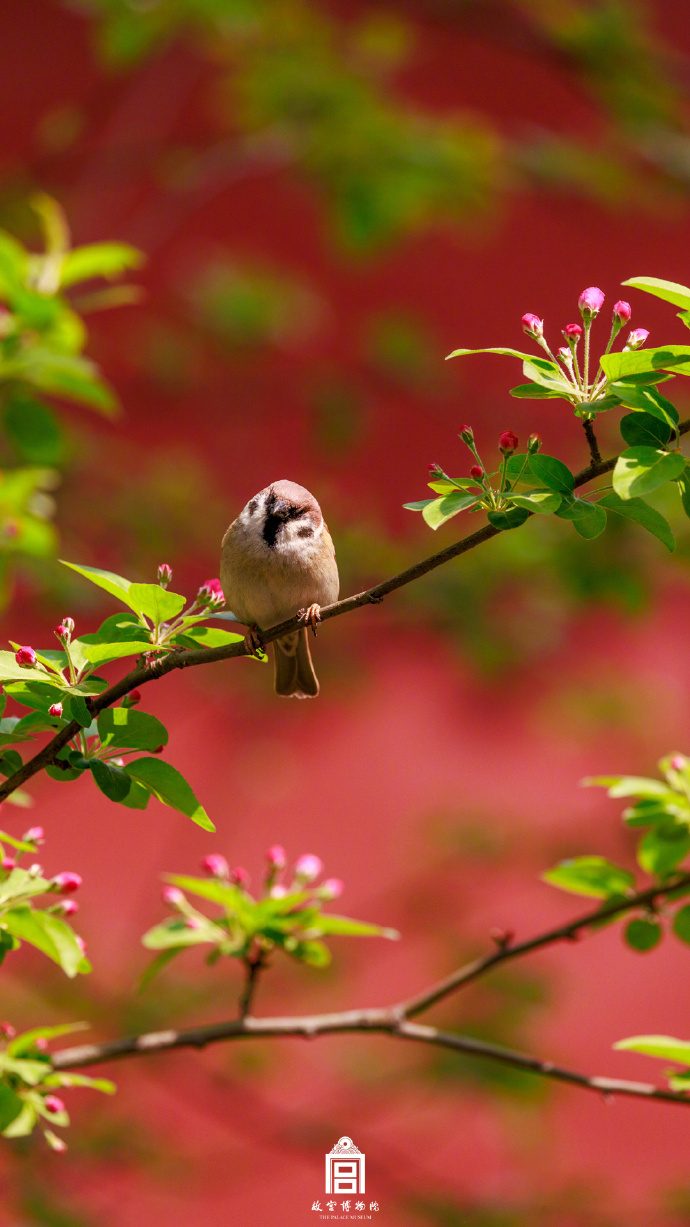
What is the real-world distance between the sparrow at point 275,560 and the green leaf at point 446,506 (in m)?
0.67

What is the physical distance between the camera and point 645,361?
835 millimetres

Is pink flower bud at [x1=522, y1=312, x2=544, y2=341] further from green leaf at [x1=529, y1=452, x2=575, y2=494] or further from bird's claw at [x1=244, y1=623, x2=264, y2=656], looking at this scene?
bird's claw at [x1=244, y1=623, x2=264, y2=656]


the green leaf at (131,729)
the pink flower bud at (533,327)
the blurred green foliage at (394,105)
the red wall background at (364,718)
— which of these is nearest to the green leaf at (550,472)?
the pink flower bud at (533,327)

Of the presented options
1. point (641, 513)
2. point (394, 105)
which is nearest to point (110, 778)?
point (641, 513)

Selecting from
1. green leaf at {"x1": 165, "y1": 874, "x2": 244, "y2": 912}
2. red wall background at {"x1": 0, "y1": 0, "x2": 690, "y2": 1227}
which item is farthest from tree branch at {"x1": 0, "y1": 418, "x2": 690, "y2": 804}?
red wall background at {"x1": 0, "y1": 0, "x2": 690, "y2": 1227}

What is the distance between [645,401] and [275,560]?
30.1 inches

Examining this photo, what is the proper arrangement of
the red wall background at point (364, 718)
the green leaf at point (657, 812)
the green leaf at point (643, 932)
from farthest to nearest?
the red wall background at point (364, 718) → the green leaf at point (643, 932) → the green leaf at point (657, 812)

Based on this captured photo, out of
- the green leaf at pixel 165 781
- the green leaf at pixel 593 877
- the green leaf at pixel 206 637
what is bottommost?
the green leaf at pixel 165 781

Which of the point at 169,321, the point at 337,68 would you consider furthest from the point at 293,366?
the point at 337,68

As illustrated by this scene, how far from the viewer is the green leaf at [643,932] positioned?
1.26 m

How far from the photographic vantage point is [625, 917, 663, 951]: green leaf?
1.26 meters

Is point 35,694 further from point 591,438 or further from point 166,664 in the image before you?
point 591,438

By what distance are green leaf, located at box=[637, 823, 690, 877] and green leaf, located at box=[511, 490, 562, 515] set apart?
53cm

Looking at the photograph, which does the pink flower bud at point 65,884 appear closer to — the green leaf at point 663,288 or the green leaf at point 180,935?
the green leaf at point 180,935
